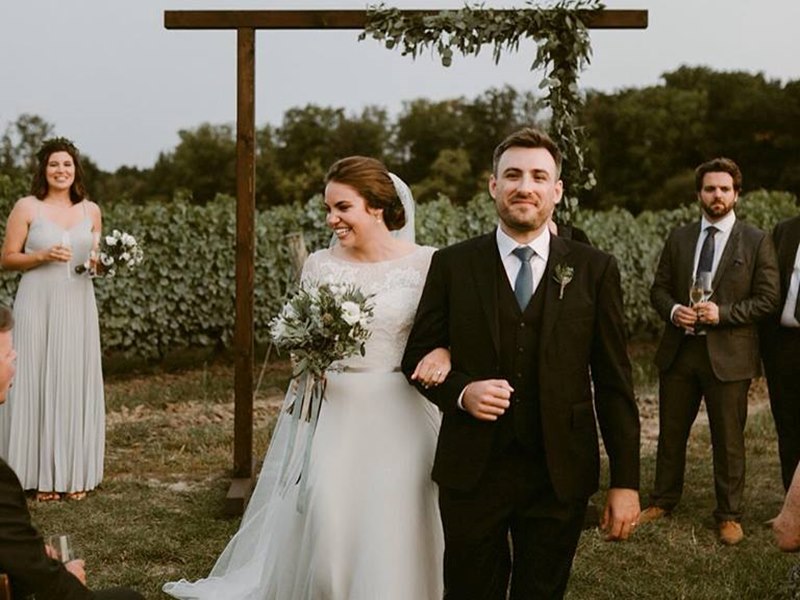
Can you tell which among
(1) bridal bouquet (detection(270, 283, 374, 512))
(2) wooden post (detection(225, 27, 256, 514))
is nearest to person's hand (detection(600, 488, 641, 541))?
(1) bridal bouquet (detection(270, 283, 374, 512))

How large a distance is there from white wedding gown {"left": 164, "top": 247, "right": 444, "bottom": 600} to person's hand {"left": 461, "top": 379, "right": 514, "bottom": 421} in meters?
1.10

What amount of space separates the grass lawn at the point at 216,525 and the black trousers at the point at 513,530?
3.17 feet

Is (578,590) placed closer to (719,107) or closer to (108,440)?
(108,440)

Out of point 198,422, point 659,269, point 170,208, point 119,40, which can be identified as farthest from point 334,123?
point 659,269

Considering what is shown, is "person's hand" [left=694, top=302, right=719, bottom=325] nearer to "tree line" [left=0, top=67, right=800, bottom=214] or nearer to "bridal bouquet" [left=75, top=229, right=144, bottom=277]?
"bridal bouquet" [left=75, top=229, right=144, bottom=277]

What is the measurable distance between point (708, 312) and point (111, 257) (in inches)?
162

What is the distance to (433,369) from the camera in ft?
11.1

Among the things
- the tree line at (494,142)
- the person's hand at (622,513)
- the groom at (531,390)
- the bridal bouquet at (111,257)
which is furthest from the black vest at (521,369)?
the tree line at (494,142)

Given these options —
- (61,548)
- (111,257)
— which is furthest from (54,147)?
(61,548)

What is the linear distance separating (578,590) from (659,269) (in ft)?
7.93

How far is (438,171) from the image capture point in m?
36.1

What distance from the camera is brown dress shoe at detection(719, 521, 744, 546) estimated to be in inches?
245

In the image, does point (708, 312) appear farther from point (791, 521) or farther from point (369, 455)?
point (791, 521)

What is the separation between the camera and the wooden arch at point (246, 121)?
21.4ft
